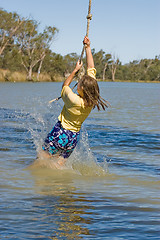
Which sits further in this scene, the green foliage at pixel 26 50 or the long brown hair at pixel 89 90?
the green foliage at pixel 26 50

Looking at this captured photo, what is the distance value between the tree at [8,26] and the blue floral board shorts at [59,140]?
70.9 meters

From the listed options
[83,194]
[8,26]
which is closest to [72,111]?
[83,194]

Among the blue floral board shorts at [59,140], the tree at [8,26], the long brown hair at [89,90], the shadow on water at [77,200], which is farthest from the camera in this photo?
the tree at [8,26]

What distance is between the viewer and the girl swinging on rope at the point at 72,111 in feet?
19.0

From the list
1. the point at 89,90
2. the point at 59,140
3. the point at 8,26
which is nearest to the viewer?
the point at 89,90

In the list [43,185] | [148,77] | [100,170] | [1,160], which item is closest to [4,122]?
[1,160]

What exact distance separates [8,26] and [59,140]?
72.2 meters

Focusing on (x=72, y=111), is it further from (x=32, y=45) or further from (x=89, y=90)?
(x=32, y=45)

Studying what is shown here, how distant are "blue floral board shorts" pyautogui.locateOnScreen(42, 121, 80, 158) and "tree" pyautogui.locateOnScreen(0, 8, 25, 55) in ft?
233

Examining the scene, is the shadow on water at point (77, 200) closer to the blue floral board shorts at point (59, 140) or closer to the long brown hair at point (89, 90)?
the blue floral board shorts at point (59, 140)

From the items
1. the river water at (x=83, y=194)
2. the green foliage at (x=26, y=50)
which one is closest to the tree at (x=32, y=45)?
the green foliage at (x=26, y=50)

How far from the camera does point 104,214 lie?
495 cm

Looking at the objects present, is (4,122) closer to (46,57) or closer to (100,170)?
(100,170)

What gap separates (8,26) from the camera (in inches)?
2972
